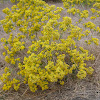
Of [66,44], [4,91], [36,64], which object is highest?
[66,44]

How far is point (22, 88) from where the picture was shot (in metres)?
3.03

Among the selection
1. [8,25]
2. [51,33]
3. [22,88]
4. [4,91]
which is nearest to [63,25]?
[51,33]

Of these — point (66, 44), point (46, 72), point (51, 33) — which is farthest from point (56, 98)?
point (51, 33)

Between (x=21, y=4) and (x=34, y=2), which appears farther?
(x=21, y=4)

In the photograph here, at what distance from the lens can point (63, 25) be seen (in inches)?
116

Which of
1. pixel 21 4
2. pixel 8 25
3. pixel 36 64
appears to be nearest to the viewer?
pixel 36 64

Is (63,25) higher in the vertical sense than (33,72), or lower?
higher

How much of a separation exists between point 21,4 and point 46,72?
2777 millimetres

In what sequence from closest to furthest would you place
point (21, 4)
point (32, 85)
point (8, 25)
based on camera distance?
point (32, 85)
point (8, 25)
point (21, 4)

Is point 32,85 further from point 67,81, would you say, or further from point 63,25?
point 63,25

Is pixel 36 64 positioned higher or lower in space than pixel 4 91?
higher

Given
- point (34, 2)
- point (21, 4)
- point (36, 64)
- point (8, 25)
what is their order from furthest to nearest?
1. point (21, 4)
2. point (34, 2)
3. point (8, 25)
4. point (36, 64)

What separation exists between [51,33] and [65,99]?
1.33 m

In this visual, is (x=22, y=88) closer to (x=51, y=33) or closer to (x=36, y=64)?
(x=36, y=64)
